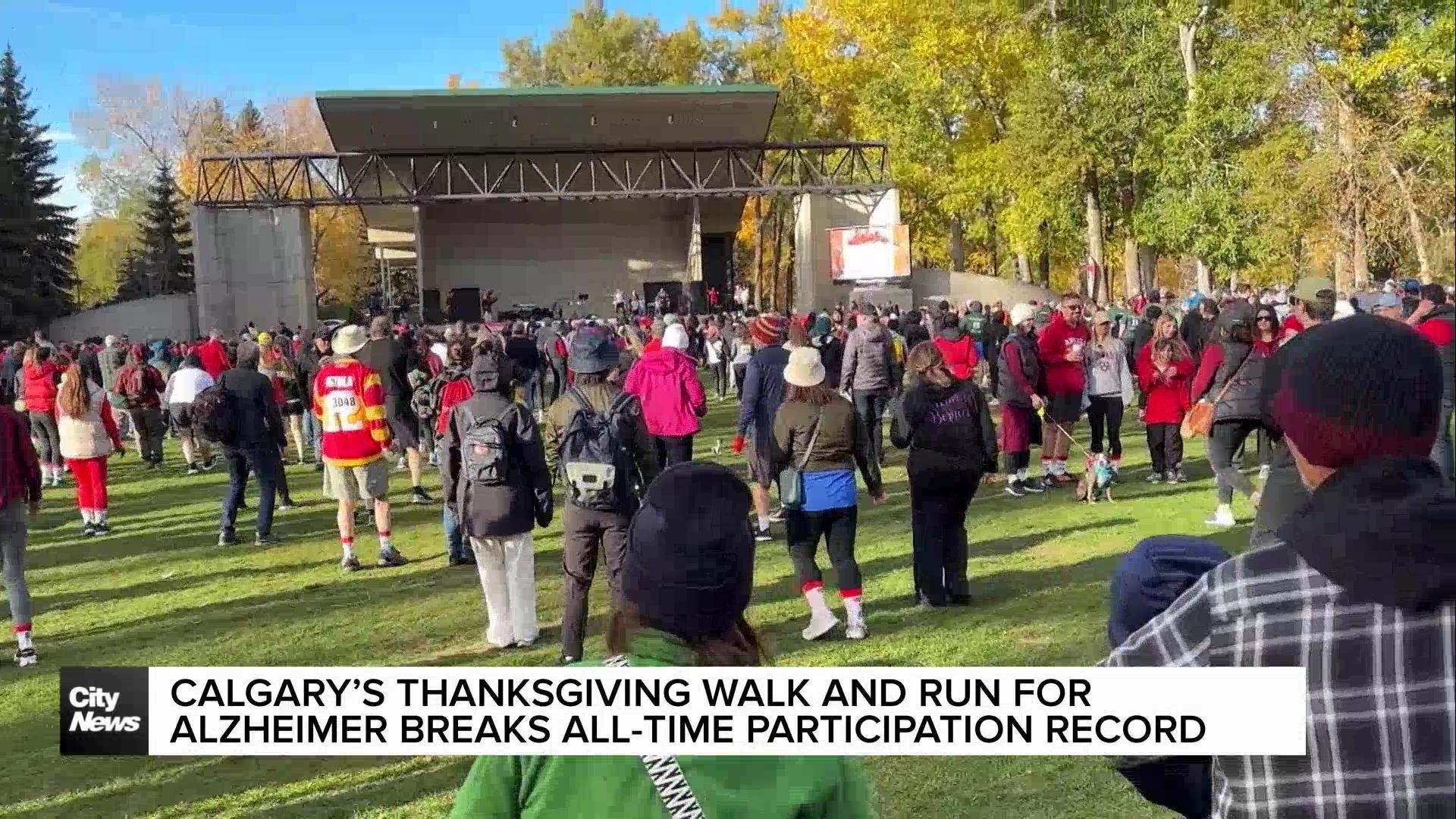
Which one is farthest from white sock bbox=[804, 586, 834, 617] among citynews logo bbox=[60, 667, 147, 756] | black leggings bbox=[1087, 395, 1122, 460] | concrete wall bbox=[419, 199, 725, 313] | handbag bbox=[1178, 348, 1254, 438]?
concrete wall bbox=[419, 199, 725, 313]

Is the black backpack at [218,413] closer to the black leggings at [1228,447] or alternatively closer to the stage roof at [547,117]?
the black leggings at [1228,447]

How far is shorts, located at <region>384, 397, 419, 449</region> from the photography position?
1055cm

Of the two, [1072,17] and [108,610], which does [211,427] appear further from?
[1072,17]

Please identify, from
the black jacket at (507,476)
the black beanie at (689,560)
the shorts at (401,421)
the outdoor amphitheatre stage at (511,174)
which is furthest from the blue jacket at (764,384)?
the outdoor amphitheatre stage at (511,174)

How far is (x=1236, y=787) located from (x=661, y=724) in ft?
2.62

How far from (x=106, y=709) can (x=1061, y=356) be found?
887 centimetres

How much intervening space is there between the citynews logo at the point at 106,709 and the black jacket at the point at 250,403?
7655 millimetres

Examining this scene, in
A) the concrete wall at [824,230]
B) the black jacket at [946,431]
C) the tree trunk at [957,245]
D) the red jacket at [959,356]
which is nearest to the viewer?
the black jacket at [946,431]

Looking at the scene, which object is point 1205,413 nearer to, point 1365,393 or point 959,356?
point 959,356

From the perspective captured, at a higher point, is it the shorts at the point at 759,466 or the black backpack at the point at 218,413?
the black backpack at the point at 218,413

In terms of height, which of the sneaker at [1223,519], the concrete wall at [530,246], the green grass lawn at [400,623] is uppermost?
the concrete wall at [530,246]

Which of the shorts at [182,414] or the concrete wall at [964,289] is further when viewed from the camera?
the concrete wall at [964,289]

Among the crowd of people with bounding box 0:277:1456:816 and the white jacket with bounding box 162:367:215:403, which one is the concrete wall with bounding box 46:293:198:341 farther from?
the white jacket with bounding box 162:367:215:403

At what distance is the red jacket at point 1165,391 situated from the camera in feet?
31.3
